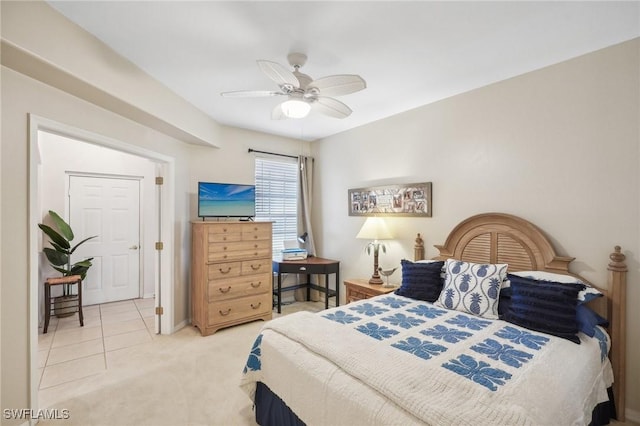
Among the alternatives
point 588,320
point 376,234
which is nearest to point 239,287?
point 376,234

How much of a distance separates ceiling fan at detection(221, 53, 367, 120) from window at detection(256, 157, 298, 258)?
215 cm

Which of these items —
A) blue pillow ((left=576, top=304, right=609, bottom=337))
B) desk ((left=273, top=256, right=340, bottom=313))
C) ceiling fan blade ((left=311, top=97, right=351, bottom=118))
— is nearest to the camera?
blue pillow ((left=576, top=304, right=609, bottom=337))

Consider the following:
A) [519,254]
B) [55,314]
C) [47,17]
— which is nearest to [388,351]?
[519,254]

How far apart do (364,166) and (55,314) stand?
4.71 meters

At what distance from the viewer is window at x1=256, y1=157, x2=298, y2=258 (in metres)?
4.54

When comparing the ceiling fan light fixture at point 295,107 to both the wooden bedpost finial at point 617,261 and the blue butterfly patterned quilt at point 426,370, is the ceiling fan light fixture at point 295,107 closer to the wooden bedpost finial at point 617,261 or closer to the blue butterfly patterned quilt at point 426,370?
the blue butterfly patterned quilt at point 426,370

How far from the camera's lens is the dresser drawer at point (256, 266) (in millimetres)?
3664

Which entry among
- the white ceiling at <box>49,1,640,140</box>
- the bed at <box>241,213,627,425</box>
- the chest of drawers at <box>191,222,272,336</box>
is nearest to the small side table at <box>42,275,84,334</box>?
the chest of drawers at <box>191,222,272,336</box>

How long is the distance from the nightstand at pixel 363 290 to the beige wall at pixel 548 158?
46 cm

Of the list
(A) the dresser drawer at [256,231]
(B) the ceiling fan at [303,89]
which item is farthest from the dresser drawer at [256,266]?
(B) the ceiling fan at [303,89]

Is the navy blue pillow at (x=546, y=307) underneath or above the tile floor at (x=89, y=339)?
above

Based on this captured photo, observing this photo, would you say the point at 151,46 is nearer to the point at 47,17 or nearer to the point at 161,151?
the point at 47,17

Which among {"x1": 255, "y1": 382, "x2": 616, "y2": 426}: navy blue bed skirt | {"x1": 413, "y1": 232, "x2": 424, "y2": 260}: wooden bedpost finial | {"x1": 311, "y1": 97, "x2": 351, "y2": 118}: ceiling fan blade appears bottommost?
{"x1": 255, "y1": 382, "x2": 616, "y2": 426}: navy blue bed skirt

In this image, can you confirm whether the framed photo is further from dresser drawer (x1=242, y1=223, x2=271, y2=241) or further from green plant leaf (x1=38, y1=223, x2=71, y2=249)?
green plant leaf (x1=38, y1=223, x2=71, y2=249)
